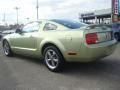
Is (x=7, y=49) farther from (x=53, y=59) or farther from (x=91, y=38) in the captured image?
(x=91, y=38)

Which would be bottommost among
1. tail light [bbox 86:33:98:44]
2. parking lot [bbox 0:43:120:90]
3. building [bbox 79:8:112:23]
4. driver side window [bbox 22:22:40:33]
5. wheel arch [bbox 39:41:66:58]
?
parking lot [bbox 0:43:120:90]

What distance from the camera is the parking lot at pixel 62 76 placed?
15.3 ft

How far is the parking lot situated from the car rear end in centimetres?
49

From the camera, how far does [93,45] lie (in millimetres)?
5172

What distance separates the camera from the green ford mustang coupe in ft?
16.9

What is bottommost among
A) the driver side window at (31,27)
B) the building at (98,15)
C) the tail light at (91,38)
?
the tail light at (91,38)

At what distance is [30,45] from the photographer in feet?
21.6

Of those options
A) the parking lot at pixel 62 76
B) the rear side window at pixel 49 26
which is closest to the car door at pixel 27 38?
the rear side window at pixel 49 26

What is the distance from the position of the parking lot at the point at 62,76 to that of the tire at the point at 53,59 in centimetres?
16

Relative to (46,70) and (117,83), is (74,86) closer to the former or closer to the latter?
(117,83)

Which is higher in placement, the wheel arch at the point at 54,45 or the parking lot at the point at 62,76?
the wheel arch at the point at 54,45

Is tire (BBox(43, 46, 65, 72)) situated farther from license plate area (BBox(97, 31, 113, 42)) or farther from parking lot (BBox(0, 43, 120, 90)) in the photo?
license plate area (BBox(97, 31, 113, 42))

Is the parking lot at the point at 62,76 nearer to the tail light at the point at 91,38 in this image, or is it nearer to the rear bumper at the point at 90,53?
the rear bumper at the point at 90,53

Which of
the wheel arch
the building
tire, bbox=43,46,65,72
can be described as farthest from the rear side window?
the building
